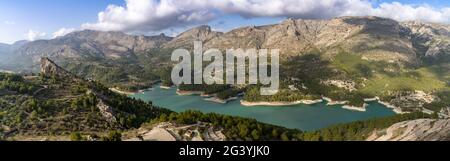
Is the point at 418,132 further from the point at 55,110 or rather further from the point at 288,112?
the point at 288,112

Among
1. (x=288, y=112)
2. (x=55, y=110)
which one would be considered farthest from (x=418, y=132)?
(x=288, y=112)

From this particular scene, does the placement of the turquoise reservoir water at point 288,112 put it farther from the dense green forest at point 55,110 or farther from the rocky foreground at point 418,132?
the rocky foreground at point 418,132

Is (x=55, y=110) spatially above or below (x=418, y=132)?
below

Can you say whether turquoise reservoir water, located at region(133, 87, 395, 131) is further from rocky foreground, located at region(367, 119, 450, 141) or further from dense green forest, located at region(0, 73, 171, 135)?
rocky foreground, located at region(367, 119, 450, 141)

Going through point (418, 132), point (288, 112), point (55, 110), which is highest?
point (418, 132)

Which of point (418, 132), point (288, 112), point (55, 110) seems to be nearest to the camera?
point (418, 132)

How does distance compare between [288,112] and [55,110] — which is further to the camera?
[288,112]

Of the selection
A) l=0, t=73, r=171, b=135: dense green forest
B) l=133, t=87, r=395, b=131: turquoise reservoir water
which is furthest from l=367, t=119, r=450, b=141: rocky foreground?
l=133, t=87, r=395, b=131: turquoise reservoir water
